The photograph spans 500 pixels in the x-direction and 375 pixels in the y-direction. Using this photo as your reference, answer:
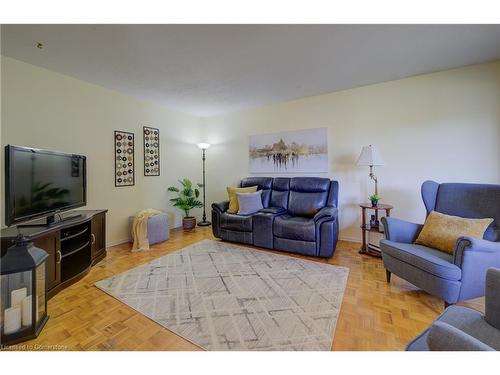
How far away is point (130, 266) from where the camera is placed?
8.54ft

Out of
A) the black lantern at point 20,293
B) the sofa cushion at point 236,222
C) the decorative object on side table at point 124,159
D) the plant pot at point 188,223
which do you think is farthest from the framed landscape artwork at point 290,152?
the black lantern at point 20,293

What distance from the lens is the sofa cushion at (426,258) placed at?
63.4 inches

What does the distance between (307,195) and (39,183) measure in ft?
10.6

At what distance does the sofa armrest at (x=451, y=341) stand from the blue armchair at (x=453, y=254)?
1.16 meters

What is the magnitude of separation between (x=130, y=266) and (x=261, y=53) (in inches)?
112

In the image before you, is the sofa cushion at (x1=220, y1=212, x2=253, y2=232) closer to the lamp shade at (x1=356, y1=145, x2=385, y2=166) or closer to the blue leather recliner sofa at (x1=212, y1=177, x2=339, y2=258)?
the blue leather recliner sofa at (x1=212, y1=177, x2=339, y2=258)

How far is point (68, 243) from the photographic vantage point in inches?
88.5

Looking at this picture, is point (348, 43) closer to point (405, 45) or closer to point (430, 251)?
point (405, 45)

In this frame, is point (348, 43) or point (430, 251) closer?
point (430, 251)

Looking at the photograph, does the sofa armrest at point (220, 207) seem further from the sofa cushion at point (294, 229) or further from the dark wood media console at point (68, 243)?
the dark wood media console at point (68, 243)

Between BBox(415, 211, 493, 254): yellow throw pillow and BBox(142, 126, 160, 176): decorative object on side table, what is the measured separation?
13.1 ft

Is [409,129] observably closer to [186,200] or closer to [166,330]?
[166,330]
